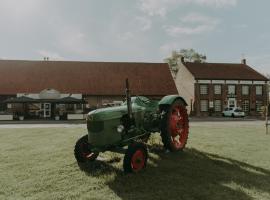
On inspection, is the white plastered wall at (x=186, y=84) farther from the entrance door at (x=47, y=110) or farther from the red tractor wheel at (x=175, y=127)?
the red tractor wheel at (x=175, y=127)

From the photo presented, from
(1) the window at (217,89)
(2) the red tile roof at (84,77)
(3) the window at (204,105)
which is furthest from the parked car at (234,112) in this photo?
(2) the red tile roof at (84,77)

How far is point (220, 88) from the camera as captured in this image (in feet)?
155

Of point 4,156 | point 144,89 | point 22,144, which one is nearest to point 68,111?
point 144,89

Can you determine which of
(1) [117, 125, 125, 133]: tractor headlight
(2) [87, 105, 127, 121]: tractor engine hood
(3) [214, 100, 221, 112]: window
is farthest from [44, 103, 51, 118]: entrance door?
(1) [117, 125, 125, 133]: tractor headlight

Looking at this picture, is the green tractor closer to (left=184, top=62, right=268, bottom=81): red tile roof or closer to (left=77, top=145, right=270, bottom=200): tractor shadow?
(left=77, top=145, right=270, bottom=200): tractor shadow

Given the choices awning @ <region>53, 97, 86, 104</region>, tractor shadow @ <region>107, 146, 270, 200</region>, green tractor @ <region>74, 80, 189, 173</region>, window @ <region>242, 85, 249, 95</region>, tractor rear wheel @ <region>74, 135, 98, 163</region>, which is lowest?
tractor shadow @ <region>107, 146, 270, 200</region>

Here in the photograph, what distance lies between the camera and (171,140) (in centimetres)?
987

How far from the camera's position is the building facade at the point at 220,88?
46.1m

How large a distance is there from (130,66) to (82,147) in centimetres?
3700

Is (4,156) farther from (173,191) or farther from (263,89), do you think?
(263,89)

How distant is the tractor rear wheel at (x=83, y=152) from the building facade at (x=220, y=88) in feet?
122

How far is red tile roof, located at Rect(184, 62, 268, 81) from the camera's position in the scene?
46906 millimetres

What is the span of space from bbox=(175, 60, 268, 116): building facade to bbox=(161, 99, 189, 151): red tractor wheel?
35.1 meters

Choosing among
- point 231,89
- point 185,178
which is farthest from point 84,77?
point 185,178
